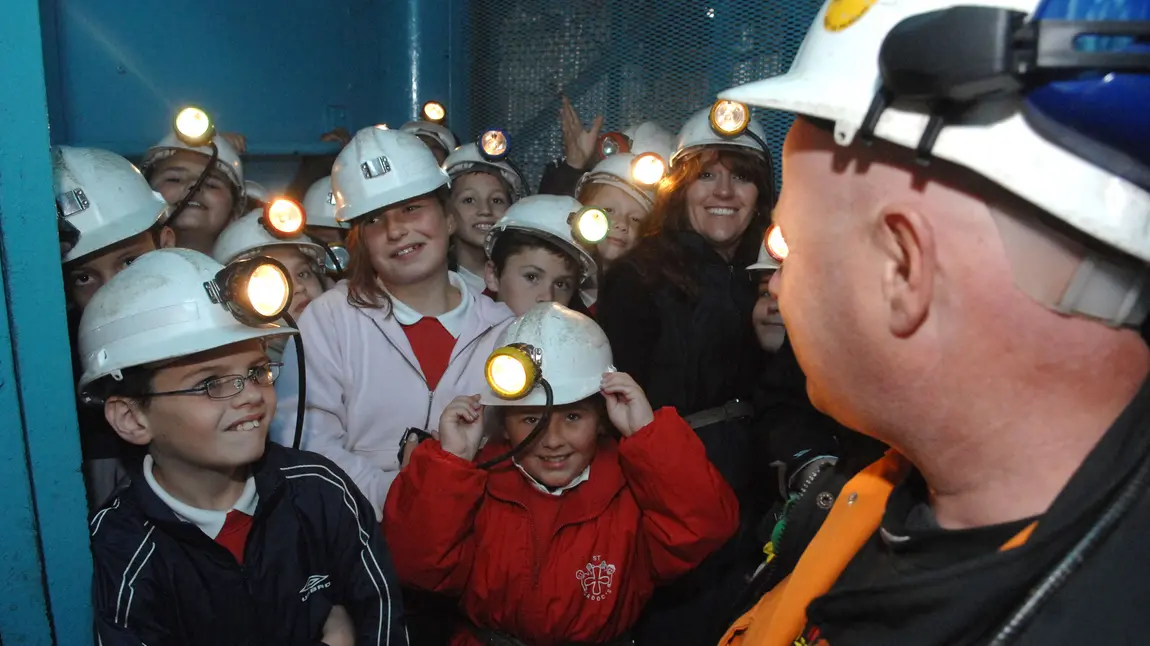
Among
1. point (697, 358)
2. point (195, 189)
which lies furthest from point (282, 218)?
point (697, 358)

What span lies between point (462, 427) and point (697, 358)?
1.08 metres

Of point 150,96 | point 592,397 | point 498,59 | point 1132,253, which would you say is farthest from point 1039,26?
point 498,59

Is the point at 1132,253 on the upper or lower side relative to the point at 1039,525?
upper

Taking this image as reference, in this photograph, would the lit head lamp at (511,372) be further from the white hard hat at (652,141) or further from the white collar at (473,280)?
the white hard hat at (652,141)

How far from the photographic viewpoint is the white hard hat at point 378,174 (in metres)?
3.24

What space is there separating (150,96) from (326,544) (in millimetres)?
→ 3500

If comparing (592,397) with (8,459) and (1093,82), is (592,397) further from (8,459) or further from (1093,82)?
(1093,82)

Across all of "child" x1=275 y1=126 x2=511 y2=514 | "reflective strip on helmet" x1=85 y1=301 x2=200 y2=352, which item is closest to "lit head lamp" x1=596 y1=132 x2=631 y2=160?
"child" x1=275 y1=126 x2=511 y2=514

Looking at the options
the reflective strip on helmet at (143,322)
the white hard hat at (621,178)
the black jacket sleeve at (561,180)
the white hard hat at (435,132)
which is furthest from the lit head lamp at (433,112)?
the reflective strip on helmet at (143,322)

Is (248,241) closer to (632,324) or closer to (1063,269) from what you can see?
(632,324)

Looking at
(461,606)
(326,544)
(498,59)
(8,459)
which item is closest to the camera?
(8,459)

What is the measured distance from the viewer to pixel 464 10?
20.9 ft

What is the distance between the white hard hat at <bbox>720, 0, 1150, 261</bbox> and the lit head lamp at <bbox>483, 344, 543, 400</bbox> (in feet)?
5.04

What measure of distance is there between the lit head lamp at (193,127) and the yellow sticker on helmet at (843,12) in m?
3.77
